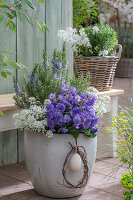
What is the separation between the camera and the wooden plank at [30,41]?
316 centimetres

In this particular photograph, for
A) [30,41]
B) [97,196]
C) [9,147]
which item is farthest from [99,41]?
[97,196]

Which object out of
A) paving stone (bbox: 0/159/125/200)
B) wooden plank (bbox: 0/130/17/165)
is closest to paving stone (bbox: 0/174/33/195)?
paving stone (bbox: 0/159/125/200)

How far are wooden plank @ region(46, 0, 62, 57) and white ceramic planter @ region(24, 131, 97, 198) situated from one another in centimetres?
113

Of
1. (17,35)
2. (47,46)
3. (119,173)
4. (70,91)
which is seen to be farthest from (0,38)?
(119,173)

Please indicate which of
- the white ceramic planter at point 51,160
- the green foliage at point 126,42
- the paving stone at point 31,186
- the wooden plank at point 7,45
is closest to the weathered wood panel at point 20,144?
the paving stone at point 31,186

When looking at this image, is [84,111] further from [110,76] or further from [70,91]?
[110,76]

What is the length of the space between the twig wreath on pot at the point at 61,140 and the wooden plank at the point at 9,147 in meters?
0.76

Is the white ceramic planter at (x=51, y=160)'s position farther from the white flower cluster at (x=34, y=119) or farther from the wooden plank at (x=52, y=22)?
the wooden plank at (x=52, y=22)

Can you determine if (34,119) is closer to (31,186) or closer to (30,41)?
(31,186)

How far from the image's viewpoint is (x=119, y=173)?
9.75 ft

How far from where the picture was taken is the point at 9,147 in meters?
3.21

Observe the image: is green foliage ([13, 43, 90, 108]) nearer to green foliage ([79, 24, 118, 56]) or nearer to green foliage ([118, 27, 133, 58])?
green foliage ([79, 24, 118, 56])

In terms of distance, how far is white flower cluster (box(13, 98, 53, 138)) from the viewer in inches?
91.4

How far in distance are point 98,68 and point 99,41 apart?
23cm
